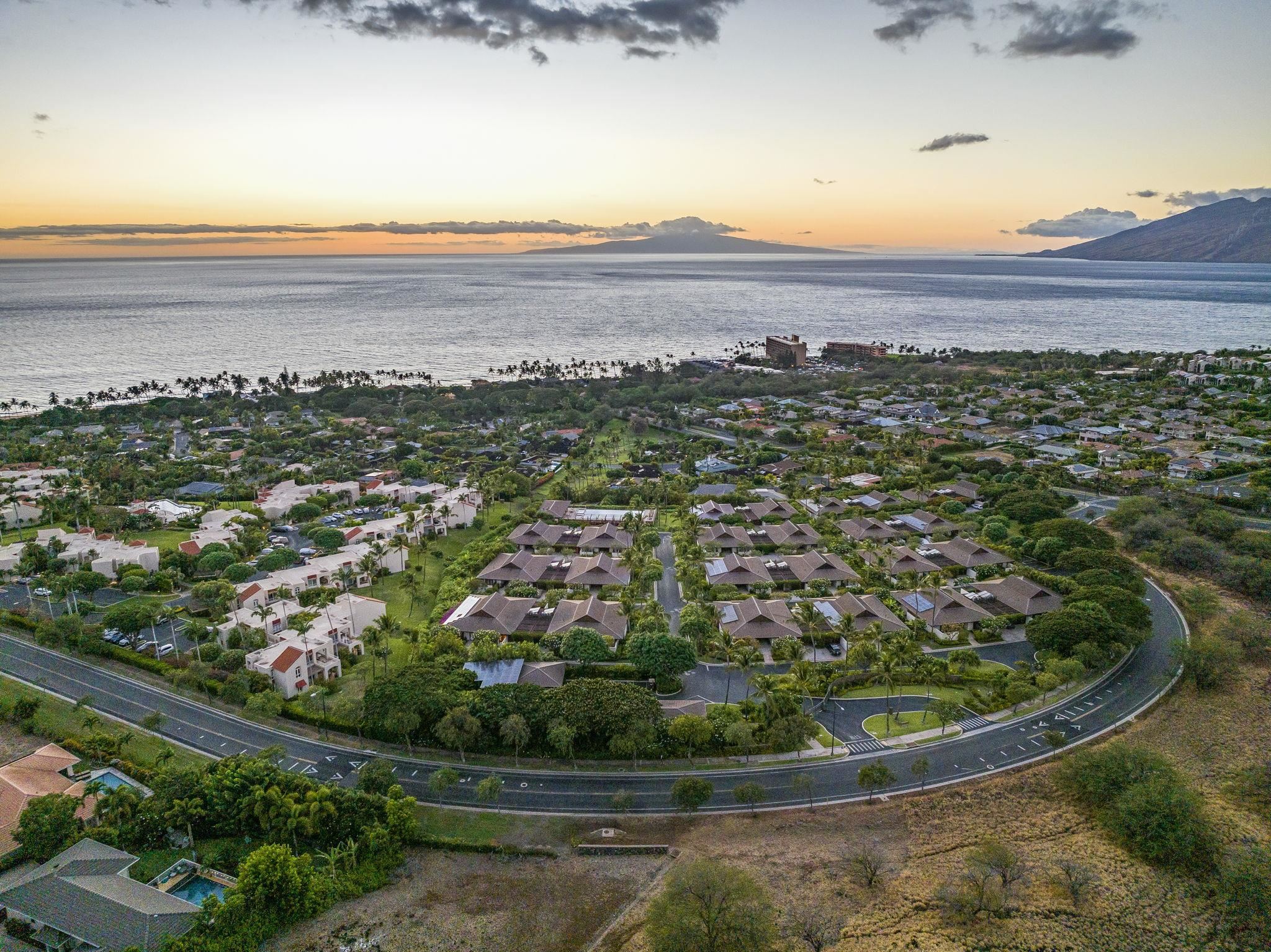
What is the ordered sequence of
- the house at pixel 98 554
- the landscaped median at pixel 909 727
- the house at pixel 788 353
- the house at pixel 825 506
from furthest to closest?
1. the house at pixel 788 353
2. the house at pixel 825 506
3. the house at pixel 98 554
4. the landscaped median at pixel 909 727

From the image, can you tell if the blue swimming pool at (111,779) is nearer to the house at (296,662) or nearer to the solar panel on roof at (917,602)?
the house at (296,662)

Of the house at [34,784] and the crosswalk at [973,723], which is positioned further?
the crosswalk at [973,723]

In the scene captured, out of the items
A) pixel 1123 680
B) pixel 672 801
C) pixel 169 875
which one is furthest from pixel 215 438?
pixel 1123 680

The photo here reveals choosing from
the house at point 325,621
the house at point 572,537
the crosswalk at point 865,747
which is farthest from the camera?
the house at point 572,537

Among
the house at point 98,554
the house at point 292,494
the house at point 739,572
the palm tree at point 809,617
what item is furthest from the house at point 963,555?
the house at point 98,554

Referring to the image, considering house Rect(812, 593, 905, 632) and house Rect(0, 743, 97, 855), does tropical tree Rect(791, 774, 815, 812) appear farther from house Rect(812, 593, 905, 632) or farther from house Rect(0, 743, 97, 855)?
house Rect(0, 743, 97, 855)

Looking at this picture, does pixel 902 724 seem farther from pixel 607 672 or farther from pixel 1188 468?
pixel 1188 468
